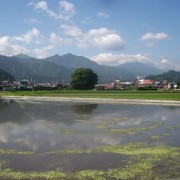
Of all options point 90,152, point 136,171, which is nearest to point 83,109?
point 90,152

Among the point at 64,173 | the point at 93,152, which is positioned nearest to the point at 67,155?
the point at 93,152

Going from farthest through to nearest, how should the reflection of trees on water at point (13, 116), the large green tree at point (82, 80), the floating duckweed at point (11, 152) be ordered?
the large green tree at point (82, 80), the reflection of trees on water at point (13, 116), the floating duckweed at point (11, 152)

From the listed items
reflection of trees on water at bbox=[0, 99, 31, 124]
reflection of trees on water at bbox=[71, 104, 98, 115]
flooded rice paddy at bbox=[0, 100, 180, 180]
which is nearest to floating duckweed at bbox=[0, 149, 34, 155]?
flooded rice paddy at bbox=[0, 100, 180, 180]

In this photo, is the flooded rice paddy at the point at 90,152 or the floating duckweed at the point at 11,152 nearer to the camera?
the flooded rice paddy at the point at 90,152

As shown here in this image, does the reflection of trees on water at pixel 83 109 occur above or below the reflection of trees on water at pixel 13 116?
above

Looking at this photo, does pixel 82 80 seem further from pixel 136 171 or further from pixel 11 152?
pixel 136 171

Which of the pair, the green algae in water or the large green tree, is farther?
the large green tree

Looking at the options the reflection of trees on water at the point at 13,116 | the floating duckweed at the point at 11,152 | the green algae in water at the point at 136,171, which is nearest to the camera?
the green algae in water at the point at 136,171

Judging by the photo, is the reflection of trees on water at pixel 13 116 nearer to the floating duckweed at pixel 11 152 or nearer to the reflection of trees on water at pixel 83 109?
the reflection of trees on water at pixel 83 109

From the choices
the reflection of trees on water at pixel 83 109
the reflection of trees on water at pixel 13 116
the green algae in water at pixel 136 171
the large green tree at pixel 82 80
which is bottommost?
the green algae in water at pixel 136 171

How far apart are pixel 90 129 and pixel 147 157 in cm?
1015

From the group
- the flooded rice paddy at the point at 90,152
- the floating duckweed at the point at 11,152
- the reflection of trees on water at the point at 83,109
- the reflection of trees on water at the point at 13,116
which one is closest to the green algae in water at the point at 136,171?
the flooded rice paddy at the point at 90,152

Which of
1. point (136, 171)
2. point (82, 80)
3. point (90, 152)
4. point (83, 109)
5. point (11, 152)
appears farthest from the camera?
point (82, 80)

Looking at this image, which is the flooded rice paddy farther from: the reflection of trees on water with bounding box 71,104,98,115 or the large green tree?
the large green tree
